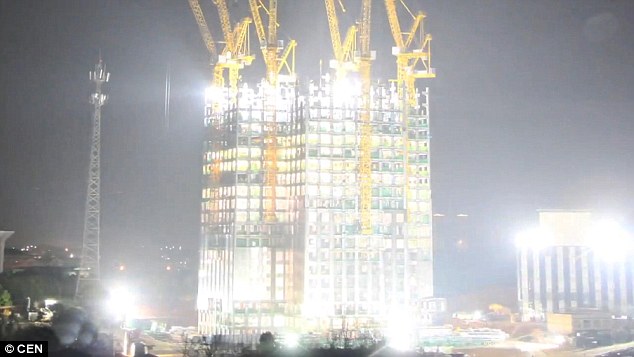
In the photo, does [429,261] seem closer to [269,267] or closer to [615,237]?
[269,267]

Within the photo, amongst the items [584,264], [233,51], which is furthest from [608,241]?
[233,51]

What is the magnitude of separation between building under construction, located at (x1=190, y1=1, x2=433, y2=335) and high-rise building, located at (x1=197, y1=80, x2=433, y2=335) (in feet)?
0.24

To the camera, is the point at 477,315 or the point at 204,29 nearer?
the point at 204,29

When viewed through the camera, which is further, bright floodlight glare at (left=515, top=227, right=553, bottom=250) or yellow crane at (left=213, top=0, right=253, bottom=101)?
bright floodlight glare at (left=515, top=227, right=553, bottom=250)

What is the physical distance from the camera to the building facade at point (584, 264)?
240 ft

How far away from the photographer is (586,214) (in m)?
73.4

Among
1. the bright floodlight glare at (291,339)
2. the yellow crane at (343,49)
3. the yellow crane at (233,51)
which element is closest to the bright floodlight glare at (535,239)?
the yellow crane at (343,49)

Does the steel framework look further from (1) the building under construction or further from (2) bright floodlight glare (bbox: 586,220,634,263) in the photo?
(2) bright floodlight glare (bbox: 586,220,634,263)

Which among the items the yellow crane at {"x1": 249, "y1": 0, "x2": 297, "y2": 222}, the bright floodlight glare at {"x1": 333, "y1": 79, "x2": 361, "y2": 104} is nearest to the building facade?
the bright floodlight glare at {"x1": 333, "y1": 79, "x2": 361, "y2": 104}

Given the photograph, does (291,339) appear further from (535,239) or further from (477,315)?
(535,239)

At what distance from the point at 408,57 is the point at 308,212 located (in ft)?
51.1

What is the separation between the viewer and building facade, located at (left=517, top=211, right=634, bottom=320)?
2881 inches

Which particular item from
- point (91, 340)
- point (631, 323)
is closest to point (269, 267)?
point (631, 323)

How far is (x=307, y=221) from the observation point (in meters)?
59.5
